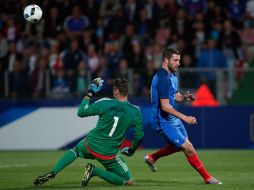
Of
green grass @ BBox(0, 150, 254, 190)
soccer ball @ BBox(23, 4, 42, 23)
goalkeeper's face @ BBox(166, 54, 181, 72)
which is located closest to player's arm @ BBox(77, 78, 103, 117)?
green grass @ BBox(0, 150, 254, 190)

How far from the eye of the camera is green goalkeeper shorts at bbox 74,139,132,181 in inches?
484

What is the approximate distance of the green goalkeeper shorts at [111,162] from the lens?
1228cm

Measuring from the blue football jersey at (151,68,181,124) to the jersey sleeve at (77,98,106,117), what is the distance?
122 centimetres

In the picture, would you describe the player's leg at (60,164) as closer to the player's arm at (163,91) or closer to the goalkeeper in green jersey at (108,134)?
the goalkeeper in green jersey at (108,134)

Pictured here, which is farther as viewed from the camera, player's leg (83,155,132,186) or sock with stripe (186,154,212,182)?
sock with stripe (186,154,212,182)

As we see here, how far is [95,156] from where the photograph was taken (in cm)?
1225

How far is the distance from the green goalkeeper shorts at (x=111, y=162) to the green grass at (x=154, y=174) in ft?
0.84

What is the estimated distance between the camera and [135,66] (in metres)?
23.2

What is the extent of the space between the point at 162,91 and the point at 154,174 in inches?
91.2

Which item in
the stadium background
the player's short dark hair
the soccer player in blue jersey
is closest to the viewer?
the soccer player in blue jersey

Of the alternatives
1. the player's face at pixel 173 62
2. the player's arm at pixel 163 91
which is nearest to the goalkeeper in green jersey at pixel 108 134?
the player's arm at pixel 163 91

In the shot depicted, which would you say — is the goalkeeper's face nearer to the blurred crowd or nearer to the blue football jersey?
the blue football jersey

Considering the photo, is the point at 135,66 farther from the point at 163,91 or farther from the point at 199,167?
the point at 199,167

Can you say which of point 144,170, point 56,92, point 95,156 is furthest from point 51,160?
point 95,156
